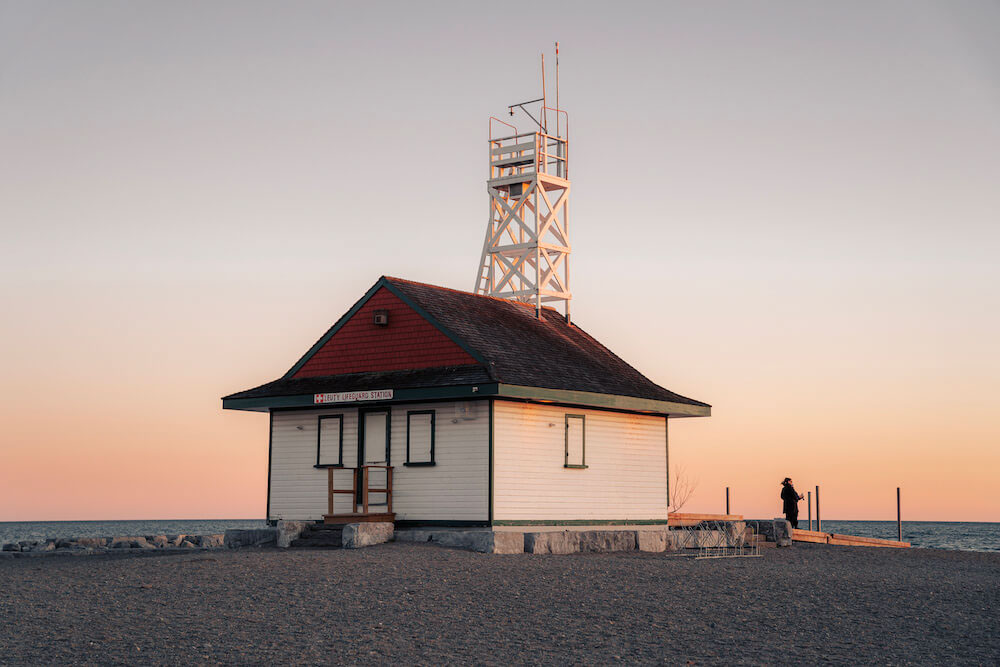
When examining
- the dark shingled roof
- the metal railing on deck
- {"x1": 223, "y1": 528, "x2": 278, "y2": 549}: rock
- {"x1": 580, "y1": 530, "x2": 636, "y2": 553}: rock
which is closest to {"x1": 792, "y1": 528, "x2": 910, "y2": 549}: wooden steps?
the dark shingled roof

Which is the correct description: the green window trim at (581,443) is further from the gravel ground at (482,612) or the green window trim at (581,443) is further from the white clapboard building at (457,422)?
the gravel ground at (482,612)

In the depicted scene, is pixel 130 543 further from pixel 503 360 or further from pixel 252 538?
pixel 503 360

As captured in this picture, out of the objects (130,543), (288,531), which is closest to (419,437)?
(288,531)

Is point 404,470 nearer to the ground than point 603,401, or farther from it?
nearer to the ground

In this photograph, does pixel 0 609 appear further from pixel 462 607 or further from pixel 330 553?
pixel 330 553

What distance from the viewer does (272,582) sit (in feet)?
54.1

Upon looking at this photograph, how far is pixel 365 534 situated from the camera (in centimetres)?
2289

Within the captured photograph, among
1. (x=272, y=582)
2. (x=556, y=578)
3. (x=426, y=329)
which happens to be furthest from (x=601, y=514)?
(x=272, y=582)

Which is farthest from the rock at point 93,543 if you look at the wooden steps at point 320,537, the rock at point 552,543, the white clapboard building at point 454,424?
the rock at point 552,543

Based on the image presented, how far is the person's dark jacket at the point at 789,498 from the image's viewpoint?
3303 centimetres

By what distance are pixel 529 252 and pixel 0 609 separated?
2141cm

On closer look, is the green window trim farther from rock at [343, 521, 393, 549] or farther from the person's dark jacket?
the person's dark jacket

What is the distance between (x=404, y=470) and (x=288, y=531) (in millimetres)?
2862

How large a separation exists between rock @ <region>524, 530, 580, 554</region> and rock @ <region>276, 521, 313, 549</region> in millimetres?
5428
